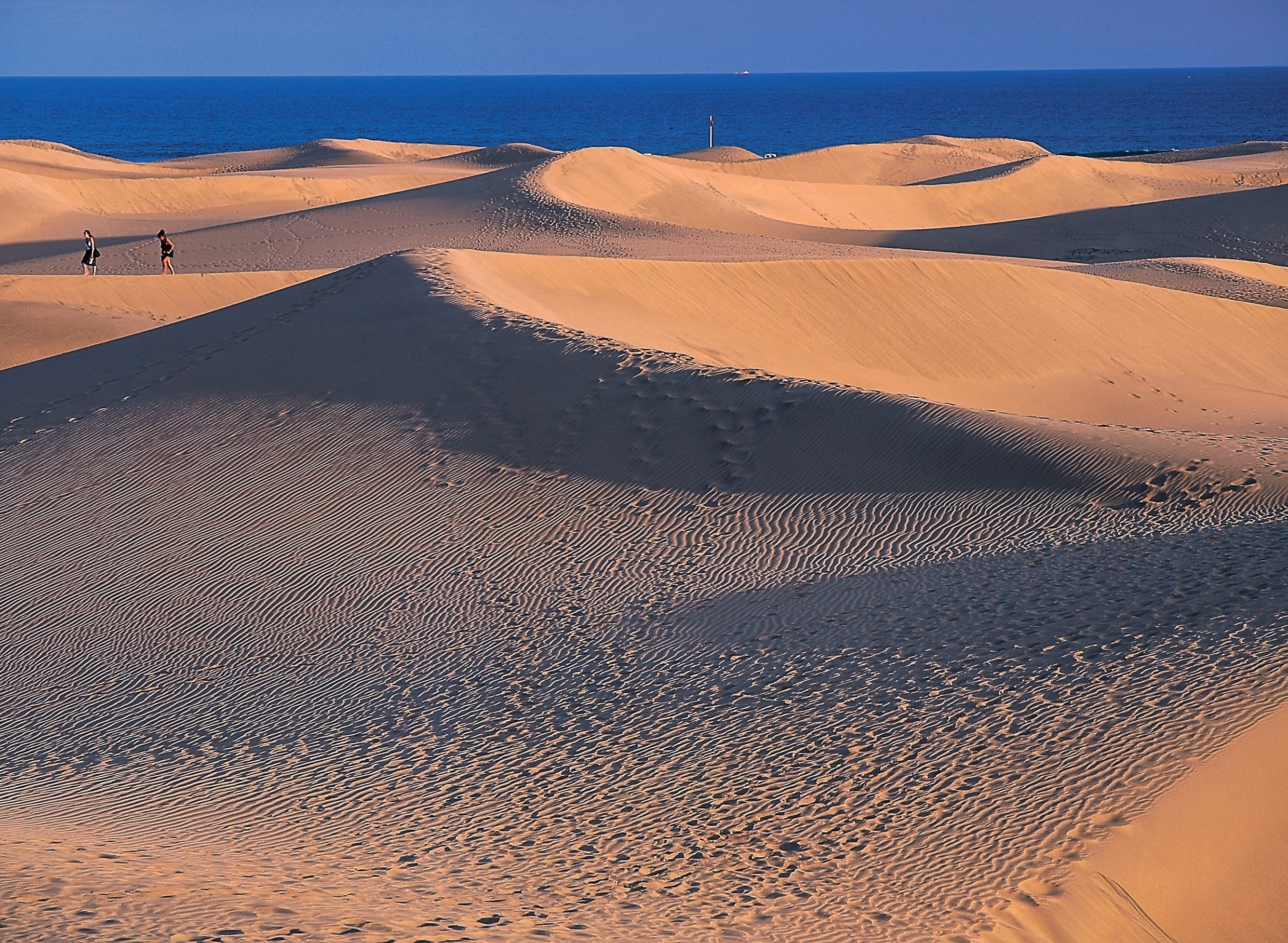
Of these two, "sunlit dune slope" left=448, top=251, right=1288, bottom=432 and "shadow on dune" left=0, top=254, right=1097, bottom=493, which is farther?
"sunlit dune slope" left=448, top=251, right=1288, bottom=432

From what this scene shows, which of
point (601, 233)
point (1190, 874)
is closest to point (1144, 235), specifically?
point (601, 233)

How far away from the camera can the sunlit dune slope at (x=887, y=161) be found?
45.6m

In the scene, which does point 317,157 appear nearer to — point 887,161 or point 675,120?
point 887,161

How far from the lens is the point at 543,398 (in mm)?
10852

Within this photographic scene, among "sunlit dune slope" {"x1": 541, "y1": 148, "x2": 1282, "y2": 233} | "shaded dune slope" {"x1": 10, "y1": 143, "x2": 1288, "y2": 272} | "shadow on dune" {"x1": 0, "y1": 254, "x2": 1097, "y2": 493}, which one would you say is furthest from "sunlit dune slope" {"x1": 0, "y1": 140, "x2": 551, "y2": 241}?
"shadow on dune" {"x1": 0, "y1": 254, "x2": 1097, "y2": 493}

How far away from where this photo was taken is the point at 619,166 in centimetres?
3359

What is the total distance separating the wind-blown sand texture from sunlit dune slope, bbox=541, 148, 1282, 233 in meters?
15.0

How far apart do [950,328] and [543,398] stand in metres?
7.89

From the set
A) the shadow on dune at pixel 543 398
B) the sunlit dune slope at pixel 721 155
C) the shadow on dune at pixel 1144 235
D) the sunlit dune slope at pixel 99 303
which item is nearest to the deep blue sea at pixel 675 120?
the sunlit dune slope at pixel 721 155

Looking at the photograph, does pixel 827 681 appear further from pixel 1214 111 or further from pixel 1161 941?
pixel 1214 111

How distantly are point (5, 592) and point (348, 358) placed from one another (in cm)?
453

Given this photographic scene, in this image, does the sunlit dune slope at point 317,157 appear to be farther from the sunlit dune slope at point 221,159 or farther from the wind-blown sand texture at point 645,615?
the wind-blown sand texture at point 645,615

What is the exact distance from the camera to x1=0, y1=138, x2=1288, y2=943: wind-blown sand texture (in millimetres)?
4375

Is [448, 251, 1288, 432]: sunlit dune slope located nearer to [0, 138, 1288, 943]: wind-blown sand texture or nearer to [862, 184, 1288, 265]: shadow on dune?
[0, 138, 1288, 943]: wind-blown sand texture
